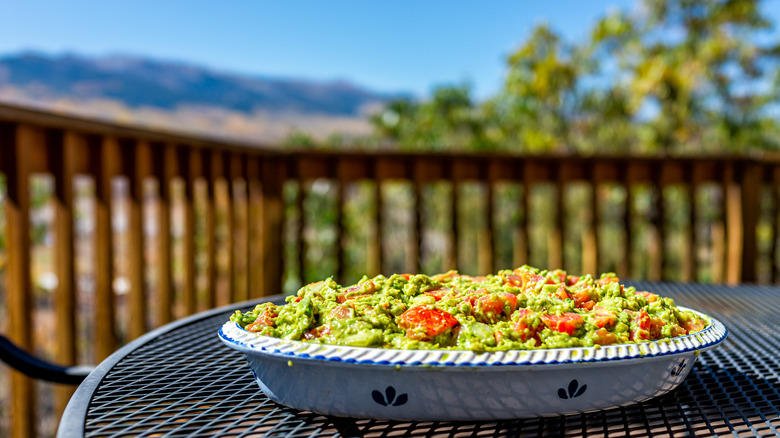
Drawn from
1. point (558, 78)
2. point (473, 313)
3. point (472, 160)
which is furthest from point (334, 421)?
point (558, 78)

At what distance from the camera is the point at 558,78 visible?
64.0ft

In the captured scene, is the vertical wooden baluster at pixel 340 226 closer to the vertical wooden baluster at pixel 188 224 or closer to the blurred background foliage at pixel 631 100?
the vertical wooden baluster at pixel 188 224

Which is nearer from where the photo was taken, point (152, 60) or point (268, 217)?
point (268, 217)

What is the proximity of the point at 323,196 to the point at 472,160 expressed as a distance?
4680 mm

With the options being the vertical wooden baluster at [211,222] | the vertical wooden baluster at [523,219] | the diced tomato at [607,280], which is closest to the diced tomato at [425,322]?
the diced tomato at [607,280]

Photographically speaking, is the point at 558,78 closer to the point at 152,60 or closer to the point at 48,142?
the point at 48,142

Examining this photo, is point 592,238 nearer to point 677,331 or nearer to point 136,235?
point 136,235

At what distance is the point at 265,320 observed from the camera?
83 centimetres

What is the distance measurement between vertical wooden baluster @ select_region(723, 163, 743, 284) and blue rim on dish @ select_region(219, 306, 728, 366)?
9.75 ft

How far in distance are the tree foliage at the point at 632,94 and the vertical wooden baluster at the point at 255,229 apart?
11490 mm

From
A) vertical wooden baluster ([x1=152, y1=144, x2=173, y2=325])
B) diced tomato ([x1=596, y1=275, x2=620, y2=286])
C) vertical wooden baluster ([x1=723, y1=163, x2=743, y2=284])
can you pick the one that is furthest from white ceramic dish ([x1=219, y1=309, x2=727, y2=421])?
vertical wooden baluster ([x1=723, y1=163, x2=743, y2=284])

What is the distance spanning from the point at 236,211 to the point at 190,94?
59303 mm

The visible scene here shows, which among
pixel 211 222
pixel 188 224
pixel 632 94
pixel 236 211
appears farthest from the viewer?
pixel 632 94

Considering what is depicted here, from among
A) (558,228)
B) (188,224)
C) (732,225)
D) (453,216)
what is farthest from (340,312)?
(732,225)
